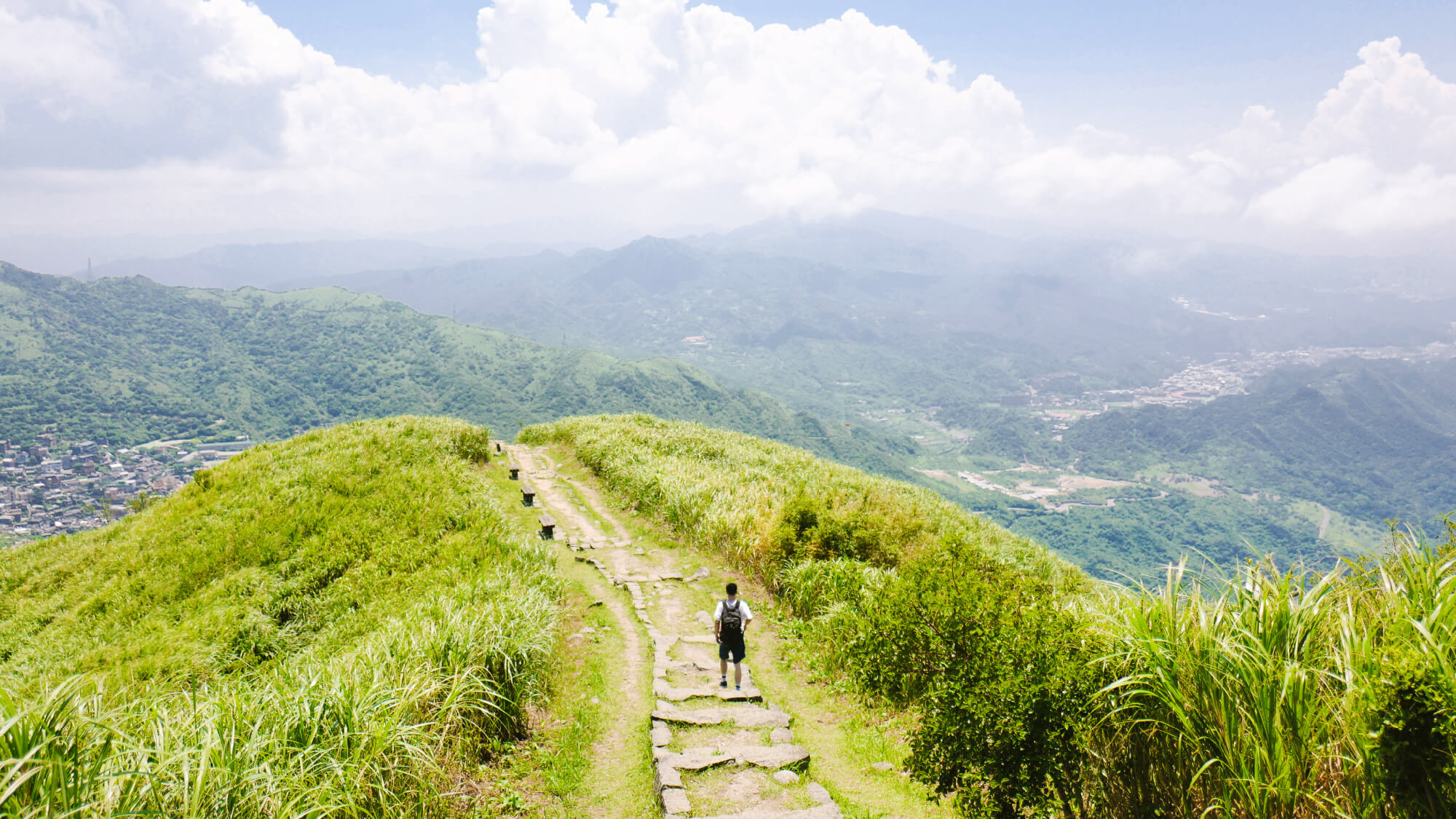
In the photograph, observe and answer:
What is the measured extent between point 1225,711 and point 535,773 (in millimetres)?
6764

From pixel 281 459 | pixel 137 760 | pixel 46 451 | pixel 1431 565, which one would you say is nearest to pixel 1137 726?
pixel 1431 565

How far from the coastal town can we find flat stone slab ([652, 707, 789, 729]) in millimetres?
84665

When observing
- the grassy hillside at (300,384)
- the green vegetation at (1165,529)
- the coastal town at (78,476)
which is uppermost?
the grassy hillside at (300,384)

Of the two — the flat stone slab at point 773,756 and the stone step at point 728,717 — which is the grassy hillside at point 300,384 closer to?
the stone step at point 728,717

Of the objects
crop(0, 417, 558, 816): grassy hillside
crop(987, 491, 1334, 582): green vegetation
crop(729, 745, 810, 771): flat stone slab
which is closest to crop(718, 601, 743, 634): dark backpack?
crop(729, 745, 810, 771): flat stone slab

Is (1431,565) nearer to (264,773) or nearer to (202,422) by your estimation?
(264,773)

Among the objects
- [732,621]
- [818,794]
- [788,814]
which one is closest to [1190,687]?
[818,794]

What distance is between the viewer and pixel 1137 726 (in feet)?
18.1

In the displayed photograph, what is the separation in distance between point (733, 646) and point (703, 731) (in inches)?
55.2

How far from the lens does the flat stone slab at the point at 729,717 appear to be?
8070 mm

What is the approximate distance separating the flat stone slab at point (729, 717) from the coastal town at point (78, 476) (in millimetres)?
84665

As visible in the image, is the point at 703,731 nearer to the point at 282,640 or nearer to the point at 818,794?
the point at 818,794

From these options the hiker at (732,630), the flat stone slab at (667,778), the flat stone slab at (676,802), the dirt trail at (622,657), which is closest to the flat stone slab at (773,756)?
the flat stone slab at (667,778)

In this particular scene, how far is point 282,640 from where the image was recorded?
449 inches
